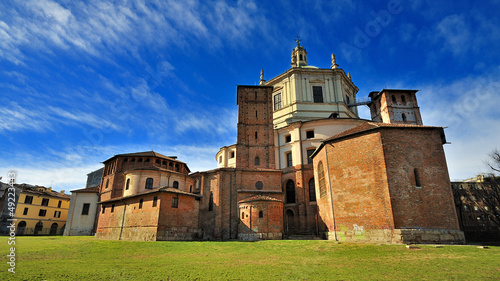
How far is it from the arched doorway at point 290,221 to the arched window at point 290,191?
4.10 feet

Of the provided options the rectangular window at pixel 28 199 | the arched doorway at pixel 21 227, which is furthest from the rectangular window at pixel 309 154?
the rectangular window at pixel 28 199

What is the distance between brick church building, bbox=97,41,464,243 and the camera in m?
16.5

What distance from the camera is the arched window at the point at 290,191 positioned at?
2946 cm

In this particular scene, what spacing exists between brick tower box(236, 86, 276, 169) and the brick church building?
13 cm

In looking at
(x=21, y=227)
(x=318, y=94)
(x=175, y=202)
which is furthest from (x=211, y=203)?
(x=21, y=227)

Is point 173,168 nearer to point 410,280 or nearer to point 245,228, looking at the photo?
point 245,228

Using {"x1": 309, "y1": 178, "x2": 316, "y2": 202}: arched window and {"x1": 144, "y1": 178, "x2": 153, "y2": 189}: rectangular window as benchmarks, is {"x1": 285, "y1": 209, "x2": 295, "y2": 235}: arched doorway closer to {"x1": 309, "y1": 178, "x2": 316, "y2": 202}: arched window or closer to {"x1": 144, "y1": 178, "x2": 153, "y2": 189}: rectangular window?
{"x1": 309, "y1": 178, "x2": 316, "y2": 202}: arched window

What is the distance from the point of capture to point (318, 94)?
127ft

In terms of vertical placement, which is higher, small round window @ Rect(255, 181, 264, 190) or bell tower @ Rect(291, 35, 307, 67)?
Answer: bell tower @ Rect(291, 35, 307, 67)

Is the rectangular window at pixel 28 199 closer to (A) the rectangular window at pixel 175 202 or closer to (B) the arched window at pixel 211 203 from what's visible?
(A) the rectangular window at pixel 175 202

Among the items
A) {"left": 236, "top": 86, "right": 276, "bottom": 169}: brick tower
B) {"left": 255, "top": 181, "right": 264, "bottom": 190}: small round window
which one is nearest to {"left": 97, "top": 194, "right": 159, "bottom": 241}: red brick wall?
{"left": 255, "top": 181, "right": 264, "bottom": 190}: small round window

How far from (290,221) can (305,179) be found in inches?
189

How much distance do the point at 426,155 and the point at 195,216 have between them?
20.9m

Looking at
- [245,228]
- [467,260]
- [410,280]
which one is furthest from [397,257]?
[245,228]
